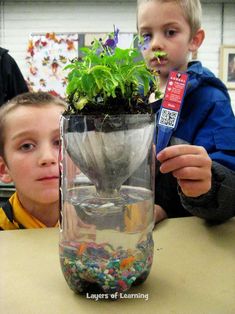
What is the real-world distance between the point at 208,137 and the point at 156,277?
43 cm

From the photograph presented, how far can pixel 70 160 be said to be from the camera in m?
0.48

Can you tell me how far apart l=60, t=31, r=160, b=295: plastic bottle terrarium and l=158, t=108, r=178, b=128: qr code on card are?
0.03 meters

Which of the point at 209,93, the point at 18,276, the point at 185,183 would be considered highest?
the point at 209,93

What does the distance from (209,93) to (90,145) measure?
0.56 m

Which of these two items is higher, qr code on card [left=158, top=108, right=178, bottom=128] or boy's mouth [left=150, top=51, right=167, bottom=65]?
boy's mouth [left=150, top=51, right=167, bottom=65]

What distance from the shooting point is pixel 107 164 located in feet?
1.42

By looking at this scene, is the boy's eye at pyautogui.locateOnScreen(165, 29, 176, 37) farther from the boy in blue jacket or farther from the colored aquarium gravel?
the colored aquarium gravel

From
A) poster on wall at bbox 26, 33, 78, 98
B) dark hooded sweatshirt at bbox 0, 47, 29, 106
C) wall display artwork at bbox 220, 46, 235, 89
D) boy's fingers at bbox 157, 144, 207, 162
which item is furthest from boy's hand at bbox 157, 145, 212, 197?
wall display artwork at bbox 220, 46, 235, 89

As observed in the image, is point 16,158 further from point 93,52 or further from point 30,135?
point 93,52

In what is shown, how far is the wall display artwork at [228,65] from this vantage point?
2.88 m

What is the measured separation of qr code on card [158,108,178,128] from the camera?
477 millimetres

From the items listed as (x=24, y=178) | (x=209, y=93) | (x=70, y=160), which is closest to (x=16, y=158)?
(x=24, y=178)

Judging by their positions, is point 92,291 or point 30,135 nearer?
point 92,291

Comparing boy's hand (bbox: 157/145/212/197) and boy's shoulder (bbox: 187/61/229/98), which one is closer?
boy's hand (bbox: 157/145/212/197)
